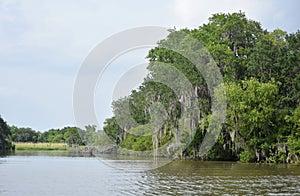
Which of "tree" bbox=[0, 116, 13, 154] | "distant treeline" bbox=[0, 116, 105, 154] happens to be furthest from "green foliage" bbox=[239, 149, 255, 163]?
"tree" bbox=[0, 116, 13, 154]

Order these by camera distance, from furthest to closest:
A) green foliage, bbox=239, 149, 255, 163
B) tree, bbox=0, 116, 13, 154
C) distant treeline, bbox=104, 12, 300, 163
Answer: tree, bbox=0, 116, 13, 154 < green foliage, bbox=239, 149, 255, 163 < distant treeline, bbox=104, 12, 300, 163

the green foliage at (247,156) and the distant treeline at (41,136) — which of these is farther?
the distant treeline at (41,136)

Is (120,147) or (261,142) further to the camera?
(120,147)

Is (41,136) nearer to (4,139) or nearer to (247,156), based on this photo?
(4,139)

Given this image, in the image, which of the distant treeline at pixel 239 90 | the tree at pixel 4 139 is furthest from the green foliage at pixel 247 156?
the tree at pixel 4 139

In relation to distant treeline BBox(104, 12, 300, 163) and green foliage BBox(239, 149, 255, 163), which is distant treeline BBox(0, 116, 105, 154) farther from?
green foliage BBox(239, 149, 255, 163)

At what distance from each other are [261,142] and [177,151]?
9.01 metres

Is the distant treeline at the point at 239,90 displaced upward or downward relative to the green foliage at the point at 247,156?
upward

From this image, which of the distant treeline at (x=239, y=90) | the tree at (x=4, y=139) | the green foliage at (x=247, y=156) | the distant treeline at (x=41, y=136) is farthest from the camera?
the distant treeline at (x=41, y=136)

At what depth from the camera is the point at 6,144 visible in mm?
78938

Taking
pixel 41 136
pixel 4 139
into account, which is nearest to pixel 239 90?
pixel 4 139

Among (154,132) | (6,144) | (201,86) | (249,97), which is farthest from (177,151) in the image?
(6,144)

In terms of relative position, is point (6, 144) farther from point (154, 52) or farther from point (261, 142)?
point (261, 142)

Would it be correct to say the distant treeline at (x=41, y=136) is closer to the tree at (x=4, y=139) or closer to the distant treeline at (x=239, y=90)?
the tree at (x=4, y=139)
